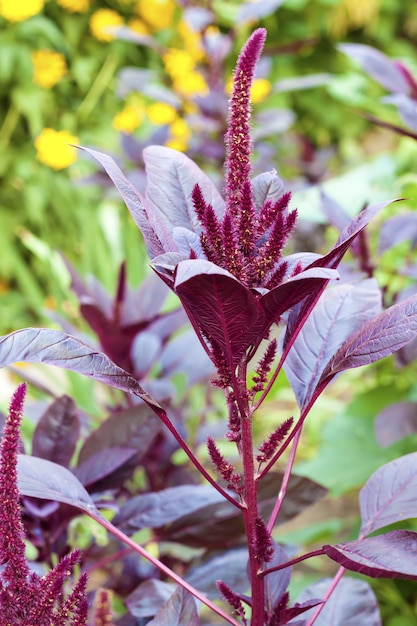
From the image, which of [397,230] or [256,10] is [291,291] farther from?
[256,10]

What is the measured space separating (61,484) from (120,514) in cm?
18

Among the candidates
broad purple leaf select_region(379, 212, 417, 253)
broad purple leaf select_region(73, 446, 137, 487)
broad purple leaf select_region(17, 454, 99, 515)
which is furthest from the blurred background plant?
broad purple leaf select_region(17, 454, 99, 515)

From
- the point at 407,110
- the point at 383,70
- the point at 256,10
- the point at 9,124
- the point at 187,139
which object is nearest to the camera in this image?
the point at 407,110

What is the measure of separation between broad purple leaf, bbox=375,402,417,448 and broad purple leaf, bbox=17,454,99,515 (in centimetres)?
65

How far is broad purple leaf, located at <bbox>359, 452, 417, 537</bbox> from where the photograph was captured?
0.56m

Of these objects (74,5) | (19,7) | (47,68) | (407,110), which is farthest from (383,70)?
(74,5)

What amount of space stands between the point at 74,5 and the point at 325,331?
288 centimetres

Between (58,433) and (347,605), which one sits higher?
(58,433)

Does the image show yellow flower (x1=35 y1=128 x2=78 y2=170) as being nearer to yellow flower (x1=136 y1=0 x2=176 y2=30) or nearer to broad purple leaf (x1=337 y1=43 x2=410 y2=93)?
yellow flower (x1=136 y1=0 x2=176 y2=30)

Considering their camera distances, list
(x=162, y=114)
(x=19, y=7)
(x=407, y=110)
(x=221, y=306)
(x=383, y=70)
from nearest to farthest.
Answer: (x=221, y=306) → (x=407, y=110) → (x=383, y=70) → (x=162, y=114) → (x=19, y=7)

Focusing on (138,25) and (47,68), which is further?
(138,25)

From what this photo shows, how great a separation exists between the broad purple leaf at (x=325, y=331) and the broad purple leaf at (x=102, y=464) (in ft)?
0.64

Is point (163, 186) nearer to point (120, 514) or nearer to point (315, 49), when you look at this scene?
point (120, 514)

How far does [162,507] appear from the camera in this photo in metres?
0.68
